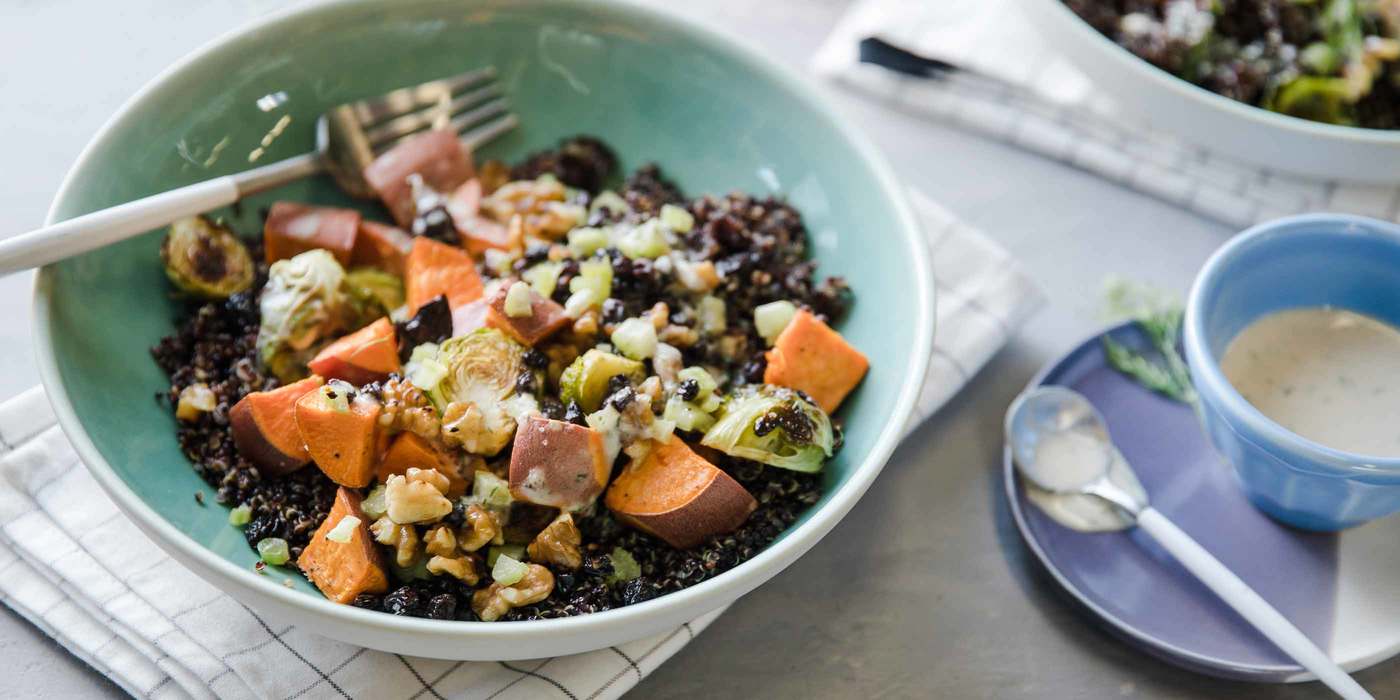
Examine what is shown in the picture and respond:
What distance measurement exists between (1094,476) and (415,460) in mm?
1127

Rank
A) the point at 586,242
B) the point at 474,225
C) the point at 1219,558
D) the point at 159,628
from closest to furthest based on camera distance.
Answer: the point at 159,628
the point at 1219,558
the point at 586,242
the point at 474,225

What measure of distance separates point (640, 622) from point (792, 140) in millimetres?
1079

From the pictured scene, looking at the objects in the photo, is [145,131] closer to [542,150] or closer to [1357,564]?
[542,150]

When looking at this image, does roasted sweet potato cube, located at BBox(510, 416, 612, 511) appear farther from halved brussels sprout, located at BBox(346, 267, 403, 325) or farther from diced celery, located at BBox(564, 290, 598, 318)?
halved brussels sprout, located at BBox(346, 267, 403, 325)

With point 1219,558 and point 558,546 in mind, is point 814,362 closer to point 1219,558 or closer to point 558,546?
point 558,546

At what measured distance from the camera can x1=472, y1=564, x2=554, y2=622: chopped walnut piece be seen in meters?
1.53

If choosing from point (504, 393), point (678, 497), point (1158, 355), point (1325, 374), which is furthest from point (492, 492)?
point (1325, 374)

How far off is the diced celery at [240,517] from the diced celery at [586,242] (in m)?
0.68

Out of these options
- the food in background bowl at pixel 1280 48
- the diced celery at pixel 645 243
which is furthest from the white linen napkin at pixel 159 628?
the food in background bowl at pixel 1280 48

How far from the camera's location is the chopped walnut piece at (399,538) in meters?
1.56

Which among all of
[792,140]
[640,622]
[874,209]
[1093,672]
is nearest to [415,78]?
[792,140]

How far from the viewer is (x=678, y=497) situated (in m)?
1.61

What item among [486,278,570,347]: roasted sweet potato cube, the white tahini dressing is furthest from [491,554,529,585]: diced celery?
the white tahini dressing

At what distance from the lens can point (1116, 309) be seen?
2.28 metres
